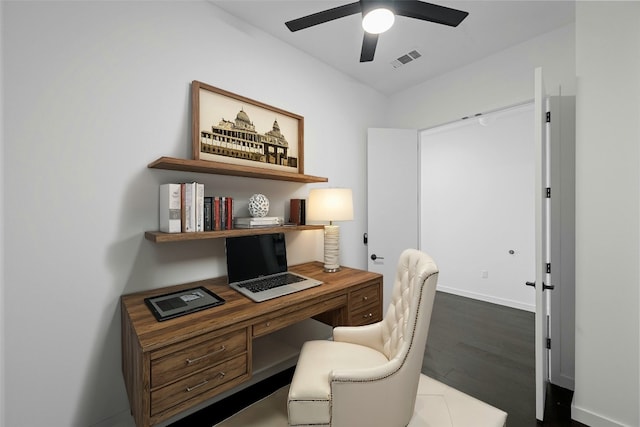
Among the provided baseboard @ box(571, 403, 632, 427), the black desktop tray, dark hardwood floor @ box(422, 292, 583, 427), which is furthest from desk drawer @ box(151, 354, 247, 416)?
baseboard @ box(571, 403, 632, 427)

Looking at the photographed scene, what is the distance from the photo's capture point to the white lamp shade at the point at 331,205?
7.23 ft

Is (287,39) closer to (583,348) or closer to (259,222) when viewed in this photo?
(259,222)

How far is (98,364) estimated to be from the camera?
1533 millimetres

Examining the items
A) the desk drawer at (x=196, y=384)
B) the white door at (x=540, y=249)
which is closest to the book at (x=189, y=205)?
the desk drawer at (x=196, y=384)

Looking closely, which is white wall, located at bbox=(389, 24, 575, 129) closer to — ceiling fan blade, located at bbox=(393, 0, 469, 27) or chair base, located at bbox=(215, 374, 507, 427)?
ceiling fan blade, located at bbox=(393, 0, 469, 27)

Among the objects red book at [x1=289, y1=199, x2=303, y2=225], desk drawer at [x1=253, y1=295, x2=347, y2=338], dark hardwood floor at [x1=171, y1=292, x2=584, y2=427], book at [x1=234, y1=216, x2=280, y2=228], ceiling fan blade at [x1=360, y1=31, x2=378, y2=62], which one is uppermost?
ceiling fan blade at [x1=360, y1=31, x2=378, y2=62]

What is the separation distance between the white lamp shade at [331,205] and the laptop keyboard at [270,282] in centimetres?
51

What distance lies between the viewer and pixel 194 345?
1230 millimetres

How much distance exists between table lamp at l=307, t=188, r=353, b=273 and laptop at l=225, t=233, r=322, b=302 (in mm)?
309

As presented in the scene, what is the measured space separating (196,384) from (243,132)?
1.59 metres

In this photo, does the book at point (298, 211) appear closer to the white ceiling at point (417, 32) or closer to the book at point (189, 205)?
the book at point (189, 205)

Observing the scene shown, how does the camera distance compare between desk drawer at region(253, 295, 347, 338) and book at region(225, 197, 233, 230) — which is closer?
desk drawer at region(253, 295, 347, 338)

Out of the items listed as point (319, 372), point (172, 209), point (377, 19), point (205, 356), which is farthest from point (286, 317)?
point (377, 19)

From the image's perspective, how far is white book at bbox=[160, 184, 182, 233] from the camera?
1.58 meters
